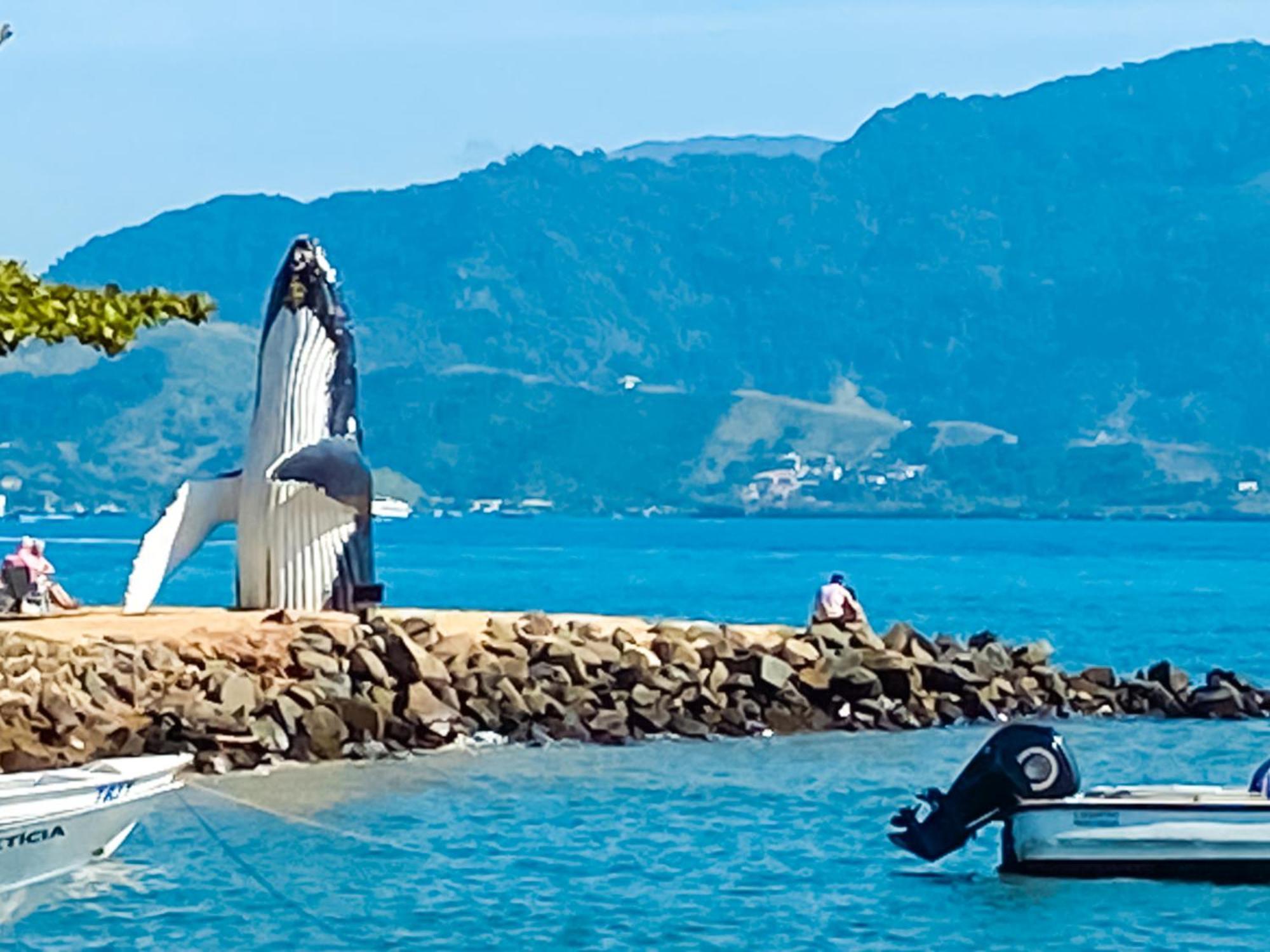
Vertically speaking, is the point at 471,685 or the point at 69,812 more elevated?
the point at 471,685

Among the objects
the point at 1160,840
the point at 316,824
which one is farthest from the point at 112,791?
the point at 1160,840

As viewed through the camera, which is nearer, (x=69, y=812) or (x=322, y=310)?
(x=69, y=812)

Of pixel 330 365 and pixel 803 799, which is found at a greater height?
pixel 330 365

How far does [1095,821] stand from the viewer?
22.7 m

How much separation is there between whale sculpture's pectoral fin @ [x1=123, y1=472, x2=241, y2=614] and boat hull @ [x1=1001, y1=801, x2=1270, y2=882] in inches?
571

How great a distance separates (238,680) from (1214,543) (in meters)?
159

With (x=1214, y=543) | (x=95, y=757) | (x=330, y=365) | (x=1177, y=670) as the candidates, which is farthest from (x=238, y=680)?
(x=1214, y=543)

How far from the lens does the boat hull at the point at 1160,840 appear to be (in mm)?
22562

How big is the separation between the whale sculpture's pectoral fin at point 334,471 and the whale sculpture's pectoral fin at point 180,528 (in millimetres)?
1346

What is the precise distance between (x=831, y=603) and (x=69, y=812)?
17516 millimetres

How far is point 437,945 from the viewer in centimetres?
2045

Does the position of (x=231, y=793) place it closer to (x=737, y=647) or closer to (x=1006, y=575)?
(x=737, y=647)

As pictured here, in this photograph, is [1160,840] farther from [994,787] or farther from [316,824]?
[316,824]

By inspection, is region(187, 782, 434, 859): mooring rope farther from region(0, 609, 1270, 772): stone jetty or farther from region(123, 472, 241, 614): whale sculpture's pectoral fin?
region(123, 472, 241, 614): whale sculpture's pectoral fin
